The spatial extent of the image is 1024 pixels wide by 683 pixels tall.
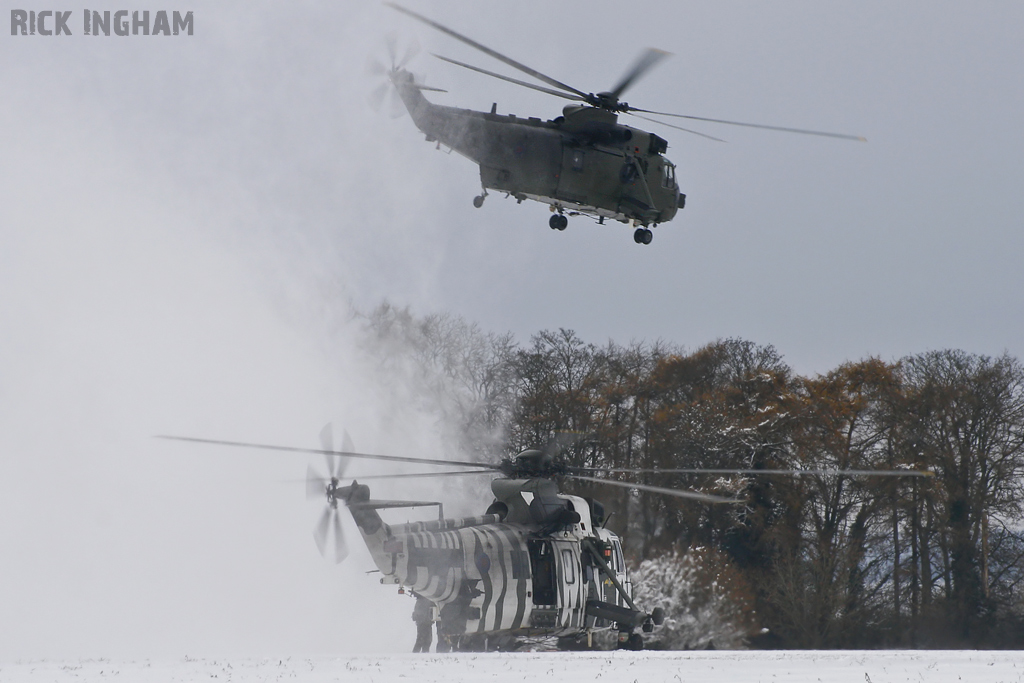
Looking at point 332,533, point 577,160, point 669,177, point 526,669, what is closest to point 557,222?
point 577,160

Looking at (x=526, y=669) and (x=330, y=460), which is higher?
(x=330, y=460)

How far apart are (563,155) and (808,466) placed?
23.8 m

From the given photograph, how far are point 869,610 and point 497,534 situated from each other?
22.8 meters

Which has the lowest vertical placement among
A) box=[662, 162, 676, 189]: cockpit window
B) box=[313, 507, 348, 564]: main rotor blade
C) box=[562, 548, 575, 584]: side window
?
box=[562, 548, 575, 584]: side window

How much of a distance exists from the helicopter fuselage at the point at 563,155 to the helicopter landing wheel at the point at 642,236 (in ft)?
0.60

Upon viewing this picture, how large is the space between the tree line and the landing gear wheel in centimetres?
1345

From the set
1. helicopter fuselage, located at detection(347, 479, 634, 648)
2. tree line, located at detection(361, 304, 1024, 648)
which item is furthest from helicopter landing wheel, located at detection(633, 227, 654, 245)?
tree line, located at detection(361, 304, 1024, 648)

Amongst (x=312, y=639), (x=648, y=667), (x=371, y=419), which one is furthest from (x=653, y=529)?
(x=648, y=667)

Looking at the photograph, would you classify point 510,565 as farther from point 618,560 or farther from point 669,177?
point 669,177

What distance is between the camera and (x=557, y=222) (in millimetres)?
25000

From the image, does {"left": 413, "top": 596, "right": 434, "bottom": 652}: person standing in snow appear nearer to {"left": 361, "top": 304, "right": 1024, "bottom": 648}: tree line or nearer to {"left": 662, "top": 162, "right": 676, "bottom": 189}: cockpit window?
{"left": 662, "top": 162, "right": 676, "bottom": 189}: cockpit window

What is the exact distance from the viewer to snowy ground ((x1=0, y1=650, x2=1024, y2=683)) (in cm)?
1686

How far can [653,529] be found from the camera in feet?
137

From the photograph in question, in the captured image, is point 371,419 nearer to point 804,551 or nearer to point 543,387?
point 543,387
